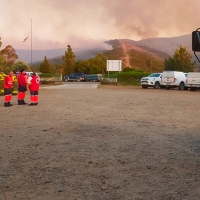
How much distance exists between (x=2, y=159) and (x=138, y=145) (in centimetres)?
304

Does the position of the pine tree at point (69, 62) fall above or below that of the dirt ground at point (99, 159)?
above

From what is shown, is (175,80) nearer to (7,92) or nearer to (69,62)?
(7,92)

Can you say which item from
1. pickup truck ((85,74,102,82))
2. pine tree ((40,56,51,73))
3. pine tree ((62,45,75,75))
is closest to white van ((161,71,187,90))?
pickup truck ((85,74,102,82))

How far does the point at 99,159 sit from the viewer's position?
7582 mm

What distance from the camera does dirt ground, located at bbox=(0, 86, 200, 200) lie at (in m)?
5.64

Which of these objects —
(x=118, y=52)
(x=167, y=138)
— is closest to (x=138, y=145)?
(x=167, y=138)

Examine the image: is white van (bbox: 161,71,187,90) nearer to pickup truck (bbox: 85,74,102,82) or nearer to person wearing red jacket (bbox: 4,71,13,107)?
person wearing red jacket (bbox: 4,71,13,107)

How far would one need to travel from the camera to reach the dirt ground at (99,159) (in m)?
5.64

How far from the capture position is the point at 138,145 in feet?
29.4

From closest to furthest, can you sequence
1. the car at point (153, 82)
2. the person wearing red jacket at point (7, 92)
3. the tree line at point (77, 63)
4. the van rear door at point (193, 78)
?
the person wearing red jacket at point (7, 92), the van rear door at point (193, 78), the car at point (153, 82), the tree line at point (77, 63)

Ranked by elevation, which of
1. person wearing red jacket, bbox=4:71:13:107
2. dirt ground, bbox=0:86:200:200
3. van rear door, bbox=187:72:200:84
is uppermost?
van rear door, bbox=187:72:200:84

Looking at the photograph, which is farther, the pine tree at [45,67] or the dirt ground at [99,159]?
the pine tree at [45,67]

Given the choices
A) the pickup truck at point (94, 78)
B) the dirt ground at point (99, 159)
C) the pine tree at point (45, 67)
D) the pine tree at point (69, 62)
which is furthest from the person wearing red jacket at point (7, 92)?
the pine tree at point (69, 62)

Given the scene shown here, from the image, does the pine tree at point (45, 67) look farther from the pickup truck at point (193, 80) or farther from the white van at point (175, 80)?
the pickup truck at point (193, 80)
